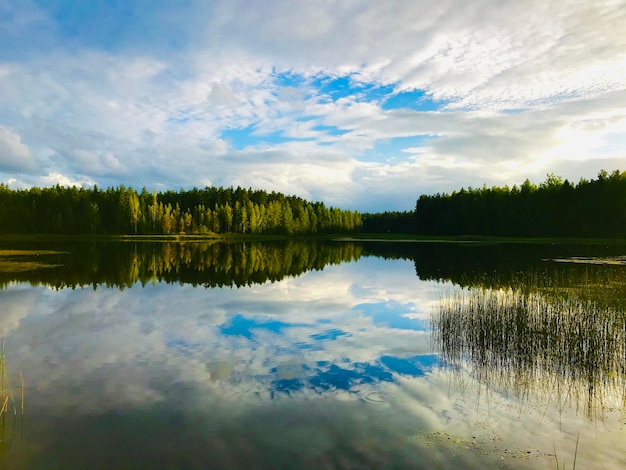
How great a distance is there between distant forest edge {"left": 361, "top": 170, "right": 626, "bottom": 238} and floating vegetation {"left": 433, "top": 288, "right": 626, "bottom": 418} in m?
89.4

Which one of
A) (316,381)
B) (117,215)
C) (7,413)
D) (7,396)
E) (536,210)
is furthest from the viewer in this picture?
(117,215)

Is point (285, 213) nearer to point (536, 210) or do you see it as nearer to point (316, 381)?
Answer: point (536, 210)

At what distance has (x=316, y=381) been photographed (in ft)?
40.6

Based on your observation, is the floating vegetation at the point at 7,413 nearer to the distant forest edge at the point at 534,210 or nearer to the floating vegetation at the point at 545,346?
the floating vegetation at the point at 545,346

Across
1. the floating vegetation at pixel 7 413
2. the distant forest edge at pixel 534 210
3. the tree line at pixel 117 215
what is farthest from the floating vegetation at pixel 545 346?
the tree line at pixel 117 215

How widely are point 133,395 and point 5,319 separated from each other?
12804 millimetres

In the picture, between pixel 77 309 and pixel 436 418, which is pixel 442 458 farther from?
pixel 77 309

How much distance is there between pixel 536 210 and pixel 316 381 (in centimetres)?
11368

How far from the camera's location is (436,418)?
9922mm

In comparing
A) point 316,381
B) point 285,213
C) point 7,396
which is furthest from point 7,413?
point 285,213

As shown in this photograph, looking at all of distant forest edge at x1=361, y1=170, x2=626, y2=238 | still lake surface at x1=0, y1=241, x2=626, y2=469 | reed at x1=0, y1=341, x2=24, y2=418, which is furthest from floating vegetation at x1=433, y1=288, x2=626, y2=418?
distant forest edge at x1=361, y1=170, x2=626, y2=238

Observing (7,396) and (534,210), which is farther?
(534,210)

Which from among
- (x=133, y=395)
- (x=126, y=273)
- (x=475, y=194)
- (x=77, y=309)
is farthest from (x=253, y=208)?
(x=133, y=395)

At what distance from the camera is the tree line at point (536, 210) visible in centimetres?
9538
